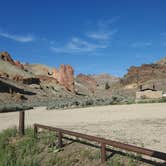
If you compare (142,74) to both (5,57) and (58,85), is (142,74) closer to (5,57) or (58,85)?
(58,85)

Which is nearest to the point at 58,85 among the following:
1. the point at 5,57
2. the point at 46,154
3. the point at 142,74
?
the point at 5,57

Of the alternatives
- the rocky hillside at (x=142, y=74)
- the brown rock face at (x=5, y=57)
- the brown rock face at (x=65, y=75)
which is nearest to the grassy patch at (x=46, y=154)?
the brown rock face at (x=65, y=75)

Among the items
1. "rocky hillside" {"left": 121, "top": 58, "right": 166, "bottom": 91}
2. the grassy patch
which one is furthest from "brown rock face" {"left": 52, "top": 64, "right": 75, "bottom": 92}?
the grassy patch

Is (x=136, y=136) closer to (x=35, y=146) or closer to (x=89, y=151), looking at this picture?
(x=89, y=151)

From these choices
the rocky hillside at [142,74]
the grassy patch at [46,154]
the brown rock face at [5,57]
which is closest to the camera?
the grassy patch at [46,154]

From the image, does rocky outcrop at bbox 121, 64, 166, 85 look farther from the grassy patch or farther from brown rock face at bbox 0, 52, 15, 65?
the grassy patch

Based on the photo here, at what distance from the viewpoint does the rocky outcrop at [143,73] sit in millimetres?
99500

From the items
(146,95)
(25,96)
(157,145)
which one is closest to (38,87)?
(25,96)

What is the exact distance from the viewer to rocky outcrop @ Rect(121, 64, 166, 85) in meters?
99.5

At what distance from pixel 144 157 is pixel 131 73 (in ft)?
346

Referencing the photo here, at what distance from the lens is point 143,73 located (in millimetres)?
105312

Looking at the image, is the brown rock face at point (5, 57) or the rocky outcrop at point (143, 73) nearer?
the brown rock face at point (5, 57)

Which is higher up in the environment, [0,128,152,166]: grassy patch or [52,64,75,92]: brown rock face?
[52,64,75,92]: brown rock face

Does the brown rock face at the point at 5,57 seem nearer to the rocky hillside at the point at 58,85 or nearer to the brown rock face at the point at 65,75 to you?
the rocky hillside at the point at 58,85
